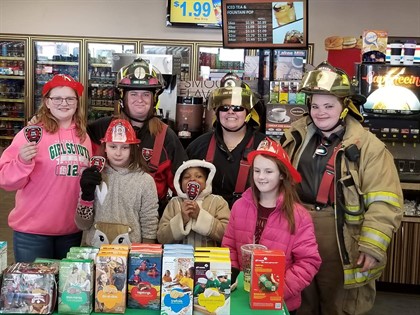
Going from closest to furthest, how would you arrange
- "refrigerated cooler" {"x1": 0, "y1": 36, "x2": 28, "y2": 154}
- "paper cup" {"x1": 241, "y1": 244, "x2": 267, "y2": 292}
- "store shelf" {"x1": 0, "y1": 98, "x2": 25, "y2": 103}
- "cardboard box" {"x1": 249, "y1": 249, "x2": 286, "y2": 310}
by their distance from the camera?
"cardboard box" {"x1": 249, "y1": 249, "x2": 286, "y2": 310}, "paper cup" {"x1": 241, "y1": 244, "x2": 267, "y2": 292}, "refrigerated cooler" {"x1": 0, "y1": 36, "x2": 28, "y2": 154}, "store shelf" {"x1": 0, "y1": 98, "x2": 25, "y2": 103}

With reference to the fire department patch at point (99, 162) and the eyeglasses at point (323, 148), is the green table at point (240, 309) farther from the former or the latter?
the eyeglasses at point (323, 148)

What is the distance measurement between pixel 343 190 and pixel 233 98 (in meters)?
0.86

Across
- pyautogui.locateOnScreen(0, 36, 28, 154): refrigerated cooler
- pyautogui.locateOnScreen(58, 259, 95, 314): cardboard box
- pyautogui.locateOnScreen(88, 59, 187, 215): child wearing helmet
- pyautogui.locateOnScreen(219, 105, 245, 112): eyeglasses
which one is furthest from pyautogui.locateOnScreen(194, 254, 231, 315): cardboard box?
pyautogui.locateOnScreen(0, 36, 28, 154): refrigerated cooler

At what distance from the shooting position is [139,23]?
344 inches

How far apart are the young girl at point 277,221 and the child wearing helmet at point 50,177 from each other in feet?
2.97

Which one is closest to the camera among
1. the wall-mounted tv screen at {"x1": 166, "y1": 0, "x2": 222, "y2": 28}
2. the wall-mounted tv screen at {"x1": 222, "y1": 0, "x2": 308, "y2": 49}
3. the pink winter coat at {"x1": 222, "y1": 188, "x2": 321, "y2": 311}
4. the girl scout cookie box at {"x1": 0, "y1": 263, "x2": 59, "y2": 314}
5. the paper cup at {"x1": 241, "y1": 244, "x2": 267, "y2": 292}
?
the girl scout cookie box at {"x1": 0, "y1": 263, "x2": 59, "y2": 314}

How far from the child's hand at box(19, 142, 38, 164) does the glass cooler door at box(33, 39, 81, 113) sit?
6.39 meters

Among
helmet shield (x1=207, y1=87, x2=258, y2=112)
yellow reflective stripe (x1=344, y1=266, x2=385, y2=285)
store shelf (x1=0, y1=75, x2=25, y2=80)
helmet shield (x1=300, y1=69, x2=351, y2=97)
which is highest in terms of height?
store shelf (x1=0, y1=75, x2=25, y2=80)

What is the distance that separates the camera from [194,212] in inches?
108

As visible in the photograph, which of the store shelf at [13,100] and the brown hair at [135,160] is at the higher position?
the store shelf at [13,100]

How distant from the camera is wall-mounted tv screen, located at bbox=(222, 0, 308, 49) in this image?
4.53 metres

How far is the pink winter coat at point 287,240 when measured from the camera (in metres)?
2.47

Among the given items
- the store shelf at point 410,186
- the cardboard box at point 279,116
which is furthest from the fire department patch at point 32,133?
the store shelf at point 410,186

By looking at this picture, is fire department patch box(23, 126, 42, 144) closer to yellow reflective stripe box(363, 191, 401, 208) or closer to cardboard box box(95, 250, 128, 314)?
cardboard box box(95, 250, 128, 314)
